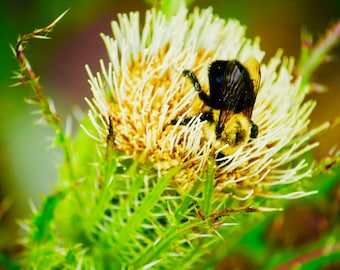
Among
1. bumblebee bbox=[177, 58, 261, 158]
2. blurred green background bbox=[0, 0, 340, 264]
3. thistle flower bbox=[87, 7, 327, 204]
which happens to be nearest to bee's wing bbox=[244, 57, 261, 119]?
bumblebee bbox=[177, 58, 261, 158]

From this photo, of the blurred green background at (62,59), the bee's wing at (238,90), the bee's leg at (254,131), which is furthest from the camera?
the blurred green background at (62,59)

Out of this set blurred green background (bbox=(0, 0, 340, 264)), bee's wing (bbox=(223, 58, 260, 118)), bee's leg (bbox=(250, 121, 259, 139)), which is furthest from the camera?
blurred green background (bbox=(0, 0, 340, 264))

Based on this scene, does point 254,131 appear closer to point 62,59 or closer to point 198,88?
point 198,88

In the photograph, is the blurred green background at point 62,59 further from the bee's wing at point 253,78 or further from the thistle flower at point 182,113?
the bee's wing at point 253,78

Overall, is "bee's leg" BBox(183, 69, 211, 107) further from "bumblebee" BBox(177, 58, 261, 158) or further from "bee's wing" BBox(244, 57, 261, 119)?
"bee's wing" BBox(244, 57, 261, 119)

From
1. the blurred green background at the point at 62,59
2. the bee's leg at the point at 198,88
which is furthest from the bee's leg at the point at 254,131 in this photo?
the blurred green background at the point at 62,59

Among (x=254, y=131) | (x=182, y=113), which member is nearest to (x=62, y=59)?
(x=182, y=113)

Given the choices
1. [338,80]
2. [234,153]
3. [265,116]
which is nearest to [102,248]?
[234,153]
